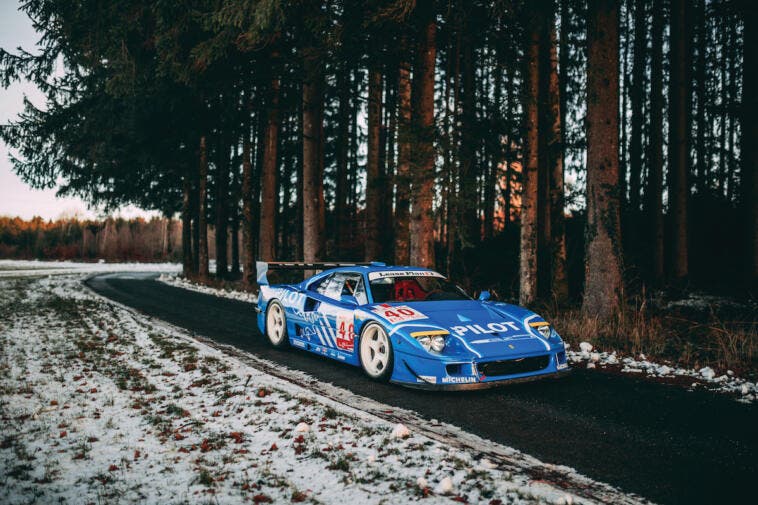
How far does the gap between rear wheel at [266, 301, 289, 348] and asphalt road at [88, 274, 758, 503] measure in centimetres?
106

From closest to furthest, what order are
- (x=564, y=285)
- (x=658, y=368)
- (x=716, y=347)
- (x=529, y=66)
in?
(x=658, y=368) → (x=716, y=347) → (x=529, y=66) → (x=564, y=285)

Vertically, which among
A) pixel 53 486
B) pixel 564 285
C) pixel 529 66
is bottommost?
pixel 53 486

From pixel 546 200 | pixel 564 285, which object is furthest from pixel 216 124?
pixel 564 285

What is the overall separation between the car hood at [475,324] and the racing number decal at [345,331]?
414mm

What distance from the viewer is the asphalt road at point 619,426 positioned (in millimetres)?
3334

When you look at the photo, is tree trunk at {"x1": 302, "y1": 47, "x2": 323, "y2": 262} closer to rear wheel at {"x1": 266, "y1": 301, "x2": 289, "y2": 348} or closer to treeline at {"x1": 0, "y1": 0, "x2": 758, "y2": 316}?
treeline at {"x1": 0, "y1": 0, "x2": 758, "y2": 316}

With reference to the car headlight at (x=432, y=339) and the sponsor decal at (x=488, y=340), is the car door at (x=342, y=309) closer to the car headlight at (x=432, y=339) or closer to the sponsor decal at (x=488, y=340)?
the car headlight at (x=432, y=339)

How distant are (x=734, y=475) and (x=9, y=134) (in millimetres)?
23773

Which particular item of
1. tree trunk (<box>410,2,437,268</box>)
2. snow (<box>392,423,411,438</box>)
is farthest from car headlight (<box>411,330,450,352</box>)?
tree trunk (<box>410,2,437,268</box>)

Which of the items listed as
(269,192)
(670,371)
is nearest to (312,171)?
(269,192)

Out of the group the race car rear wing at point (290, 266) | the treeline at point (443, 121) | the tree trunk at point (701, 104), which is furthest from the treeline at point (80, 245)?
the race car rear wing at point (290, 266)

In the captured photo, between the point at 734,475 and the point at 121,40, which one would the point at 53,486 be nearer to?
the point at 734,475

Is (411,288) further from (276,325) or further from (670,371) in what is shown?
(670,371)

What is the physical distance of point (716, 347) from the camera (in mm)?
7129
